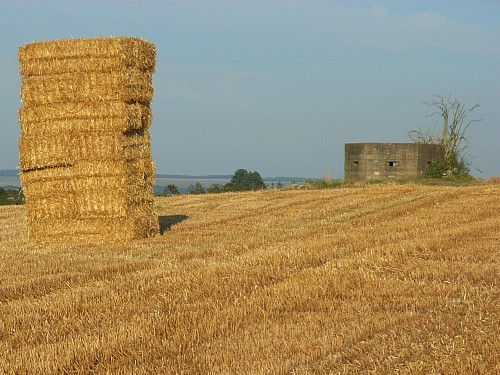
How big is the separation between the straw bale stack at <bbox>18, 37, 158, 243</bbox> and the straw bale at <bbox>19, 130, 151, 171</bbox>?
0.02 m

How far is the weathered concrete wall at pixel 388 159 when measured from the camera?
34.9 metres

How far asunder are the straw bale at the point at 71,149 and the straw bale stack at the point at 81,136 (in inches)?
0.8

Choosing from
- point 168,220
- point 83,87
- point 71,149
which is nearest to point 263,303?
point 71,149

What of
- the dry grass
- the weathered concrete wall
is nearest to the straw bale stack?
the dry grass

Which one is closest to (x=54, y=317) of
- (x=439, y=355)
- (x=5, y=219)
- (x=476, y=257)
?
(x=439, y=355)

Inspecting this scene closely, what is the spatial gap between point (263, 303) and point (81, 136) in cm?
832

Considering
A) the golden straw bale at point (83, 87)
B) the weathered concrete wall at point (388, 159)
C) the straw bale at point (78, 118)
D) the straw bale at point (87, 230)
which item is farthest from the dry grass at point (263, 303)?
the weathered concrete wall at point (388, 159)

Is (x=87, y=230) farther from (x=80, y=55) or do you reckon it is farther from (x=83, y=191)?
(x=80, y=55)

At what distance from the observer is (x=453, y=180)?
111 ft

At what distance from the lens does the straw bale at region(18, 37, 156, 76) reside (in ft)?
47.1

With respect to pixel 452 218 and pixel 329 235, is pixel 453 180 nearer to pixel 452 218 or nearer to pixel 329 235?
pixel 452 218

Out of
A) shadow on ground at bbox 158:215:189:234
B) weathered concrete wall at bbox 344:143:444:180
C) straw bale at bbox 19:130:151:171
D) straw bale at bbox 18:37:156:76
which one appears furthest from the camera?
weathered concrete wall at bbox 344:143:444:180

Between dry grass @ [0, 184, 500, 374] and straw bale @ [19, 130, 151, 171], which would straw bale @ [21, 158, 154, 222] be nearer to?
straw bale @ [19, 130, 151, 171]

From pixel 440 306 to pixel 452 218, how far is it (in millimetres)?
8692
